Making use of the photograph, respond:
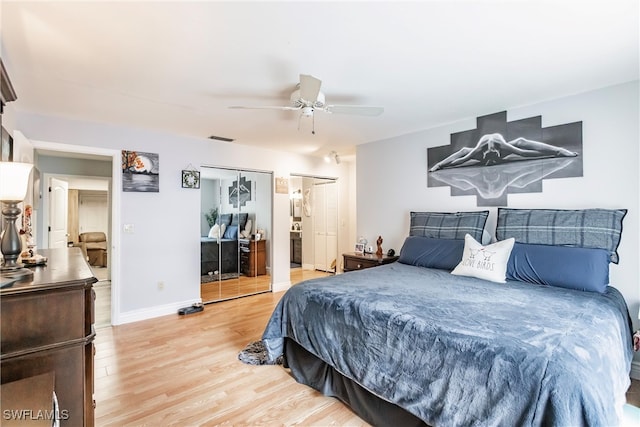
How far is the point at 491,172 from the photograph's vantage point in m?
3.25

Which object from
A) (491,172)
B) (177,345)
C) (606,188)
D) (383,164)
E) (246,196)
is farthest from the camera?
(246,196)

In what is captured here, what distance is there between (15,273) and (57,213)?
513 cm

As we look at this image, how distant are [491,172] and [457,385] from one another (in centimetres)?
253

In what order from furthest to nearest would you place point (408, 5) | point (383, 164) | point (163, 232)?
point (383, 164), point (163, 232), point (408, 5)

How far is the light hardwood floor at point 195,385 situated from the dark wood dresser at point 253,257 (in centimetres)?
152

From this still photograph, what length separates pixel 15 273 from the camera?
1289 millimetres

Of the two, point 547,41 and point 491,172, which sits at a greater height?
point 547,41

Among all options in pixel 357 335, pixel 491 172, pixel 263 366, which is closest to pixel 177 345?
pixel 263 366

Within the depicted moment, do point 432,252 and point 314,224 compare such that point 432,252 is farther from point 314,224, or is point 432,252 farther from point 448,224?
point 314,224

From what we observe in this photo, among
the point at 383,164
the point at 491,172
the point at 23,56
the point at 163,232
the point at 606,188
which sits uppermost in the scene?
the point at 23,56

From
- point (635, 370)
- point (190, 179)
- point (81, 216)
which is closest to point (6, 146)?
point (190, 179)

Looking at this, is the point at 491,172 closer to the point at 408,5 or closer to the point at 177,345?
the point at 408,5

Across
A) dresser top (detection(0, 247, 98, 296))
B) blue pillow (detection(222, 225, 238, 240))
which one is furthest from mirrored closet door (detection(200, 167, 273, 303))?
dresser top (detection(0, 247, 98, 296))

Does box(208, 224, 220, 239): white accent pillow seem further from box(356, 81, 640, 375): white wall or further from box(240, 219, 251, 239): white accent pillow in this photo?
box(356, 81, 640, 375): white wall
